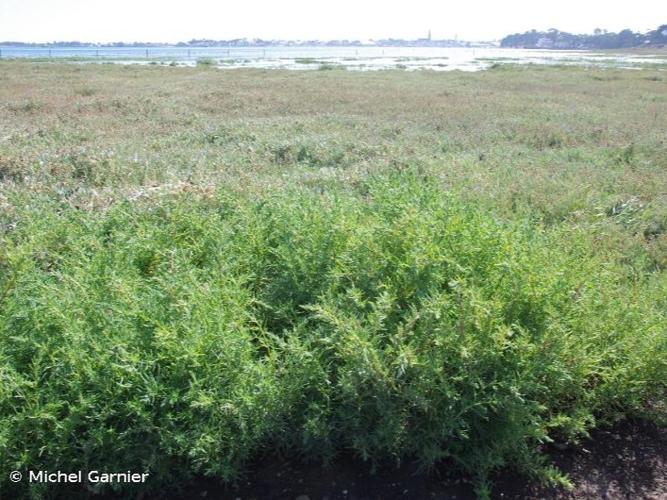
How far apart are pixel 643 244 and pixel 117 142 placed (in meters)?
9.56

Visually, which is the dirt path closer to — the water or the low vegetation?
the low vegetation

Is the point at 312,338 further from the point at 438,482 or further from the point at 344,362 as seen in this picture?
the point at 438,482

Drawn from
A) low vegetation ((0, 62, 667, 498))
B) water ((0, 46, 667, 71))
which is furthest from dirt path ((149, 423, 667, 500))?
water ((0, 46, 667, 71))

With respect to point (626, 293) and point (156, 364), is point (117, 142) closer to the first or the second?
point (156, 364)

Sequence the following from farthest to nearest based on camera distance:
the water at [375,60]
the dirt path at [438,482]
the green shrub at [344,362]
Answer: the water at [375,60], the dirt path at [438,482], the green shrub at [344,362]

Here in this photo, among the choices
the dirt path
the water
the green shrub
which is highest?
the water

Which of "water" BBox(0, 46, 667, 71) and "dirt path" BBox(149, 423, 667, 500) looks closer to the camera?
"dirt path" BBox(149, 423, 667, 500)

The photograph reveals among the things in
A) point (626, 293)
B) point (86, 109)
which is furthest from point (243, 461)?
point (86, 109)


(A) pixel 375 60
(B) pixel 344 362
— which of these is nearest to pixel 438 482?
(B) pixel 344 362

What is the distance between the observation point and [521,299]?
3158 mm

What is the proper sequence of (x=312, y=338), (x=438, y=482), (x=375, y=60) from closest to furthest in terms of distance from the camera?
1. (x=438, y=482)
2. (x=312, y=338)
3. (x=375, y=60)

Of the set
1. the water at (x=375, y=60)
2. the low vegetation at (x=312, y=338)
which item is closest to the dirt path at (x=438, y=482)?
the low vegetation at (x=312, y=338)

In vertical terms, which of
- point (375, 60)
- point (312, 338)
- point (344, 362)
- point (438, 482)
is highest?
point (375, 60)

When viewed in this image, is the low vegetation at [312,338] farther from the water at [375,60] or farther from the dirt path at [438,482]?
the water at [375,60]
